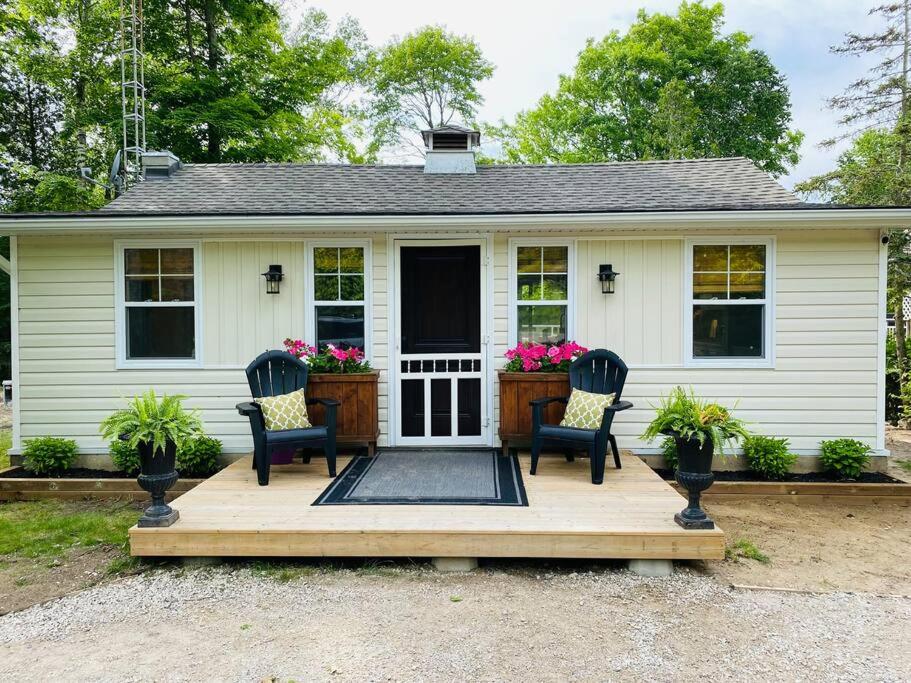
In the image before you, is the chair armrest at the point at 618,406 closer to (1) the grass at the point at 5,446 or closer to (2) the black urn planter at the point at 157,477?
(2) the black urn planter at the point at 157,477

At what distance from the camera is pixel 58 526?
4.18m

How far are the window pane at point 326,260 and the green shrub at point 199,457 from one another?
1876 mm

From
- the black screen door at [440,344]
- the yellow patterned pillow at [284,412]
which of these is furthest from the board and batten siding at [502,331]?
the yellow patterned pillow at [284,412]

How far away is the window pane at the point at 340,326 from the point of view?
17.7 ft

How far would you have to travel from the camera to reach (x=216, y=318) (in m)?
5.35

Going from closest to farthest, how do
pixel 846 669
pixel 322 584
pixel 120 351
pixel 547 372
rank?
1. pixel 846 669
2. pixel 322 584
3. pixel 547 372
4. pixel 120 351

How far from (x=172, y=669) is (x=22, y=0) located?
15232 mm

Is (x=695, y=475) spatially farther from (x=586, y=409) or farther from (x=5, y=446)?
(x=5, y=446)

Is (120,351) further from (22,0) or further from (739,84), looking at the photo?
(739,84)

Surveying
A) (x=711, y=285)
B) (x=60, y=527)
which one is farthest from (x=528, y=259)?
(x=60, y=527)

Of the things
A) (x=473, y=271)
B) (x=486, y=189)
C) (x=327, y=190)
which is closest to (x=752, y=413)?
(x=473, y=271)

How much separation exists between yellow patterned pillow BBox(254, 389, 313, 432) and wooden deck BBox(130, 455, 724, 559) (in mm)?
768

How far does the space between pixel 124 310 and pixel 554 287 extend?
405 cm

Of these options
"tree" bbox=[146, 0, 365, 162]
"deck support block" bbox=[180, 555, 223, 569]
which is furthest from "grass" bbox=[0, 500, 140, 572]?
"tree" bbox=[146, 0, 365, 162]
